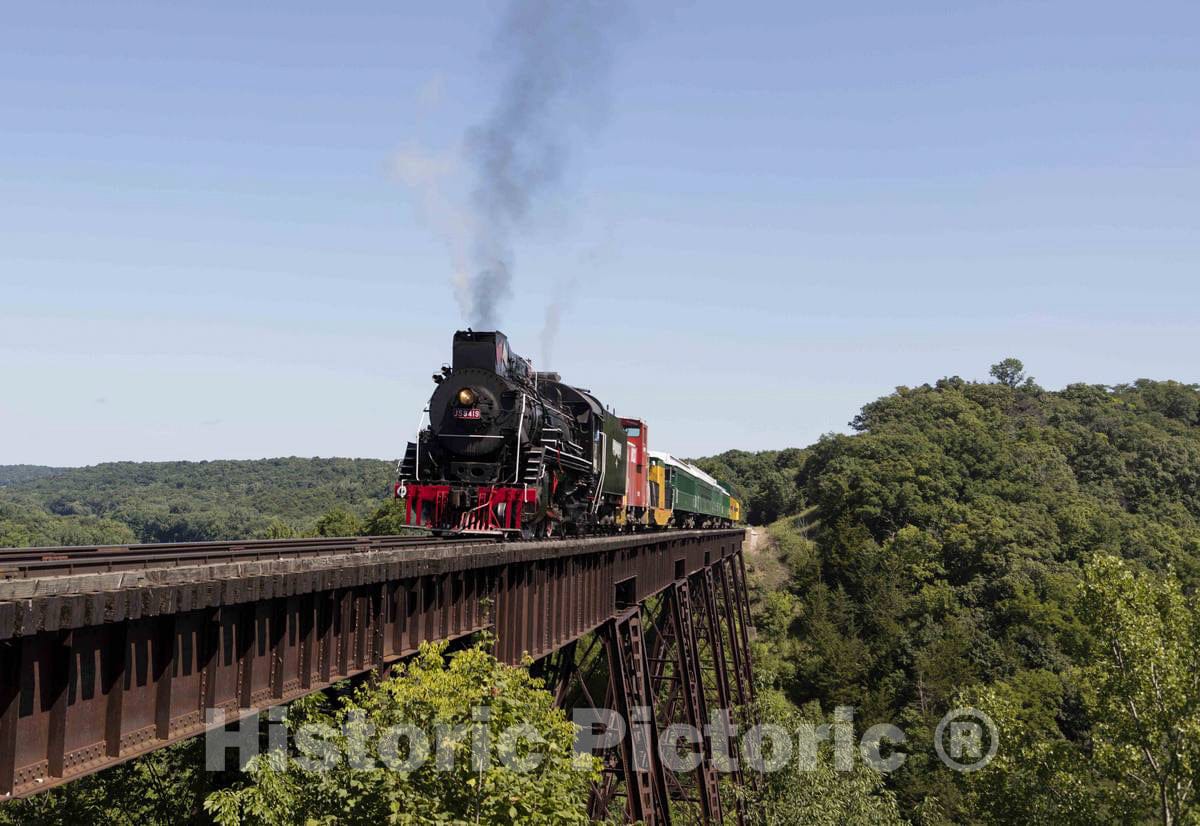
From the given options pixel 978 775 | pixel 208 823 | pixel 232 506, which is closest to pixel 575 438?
pixel 208 823

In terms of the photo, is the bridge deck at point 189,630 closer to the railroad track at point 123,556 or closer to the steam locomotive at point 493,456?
the railroad track at point 123,556

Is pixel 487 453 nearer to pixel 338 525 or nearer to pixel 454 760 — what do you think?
pixel 454 760

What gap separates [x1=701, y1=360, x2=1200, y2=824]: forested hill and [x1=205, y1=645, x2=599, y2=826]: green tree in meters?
19.5

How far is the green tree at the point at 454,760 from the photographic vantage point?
28.8ft

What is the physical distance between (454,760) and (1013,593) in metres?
61.5

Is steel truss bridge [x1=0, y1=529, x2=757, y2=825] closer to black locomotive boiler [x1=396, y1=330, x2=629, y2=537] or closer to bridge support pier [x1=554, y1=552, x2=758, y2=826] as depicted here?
black locomotive boiler [x1=396, y1=330, x2=629, y2=537]

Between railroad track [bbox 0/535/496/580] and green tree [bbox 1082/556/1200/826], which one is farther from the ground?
railroad track [bbox 0/535/496/580]

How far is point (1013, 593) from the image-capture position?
62719mm

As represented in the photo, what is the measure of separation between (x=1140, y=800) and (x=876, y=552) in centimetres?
4880

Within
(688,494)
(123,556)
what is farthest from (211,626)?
(688,494)

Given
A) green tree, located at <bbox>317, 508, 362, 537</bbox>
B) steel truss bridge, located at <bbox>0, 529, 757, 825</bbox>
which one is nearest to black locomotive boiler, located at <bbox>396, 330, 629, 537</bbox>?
steel truss bridge, located at <bbox>0, 529, 757, 825</bbox>

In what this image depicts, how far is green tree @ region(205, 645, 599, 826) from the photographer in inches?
345

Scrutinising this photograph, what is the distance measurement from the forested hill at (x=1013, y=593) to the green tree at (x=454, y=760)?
769 inches

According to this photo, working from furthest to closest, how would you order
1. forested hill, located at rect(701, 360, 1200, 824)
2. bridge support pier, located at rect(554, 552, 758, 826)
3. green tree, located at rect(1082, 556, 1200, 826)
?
forested hill, located at rect(701, 360, 1200, 824)
green tree, located at rect(1082, 556, 1200, 826)
bridge support pier, located at rect(554, 552, 758, 826)
